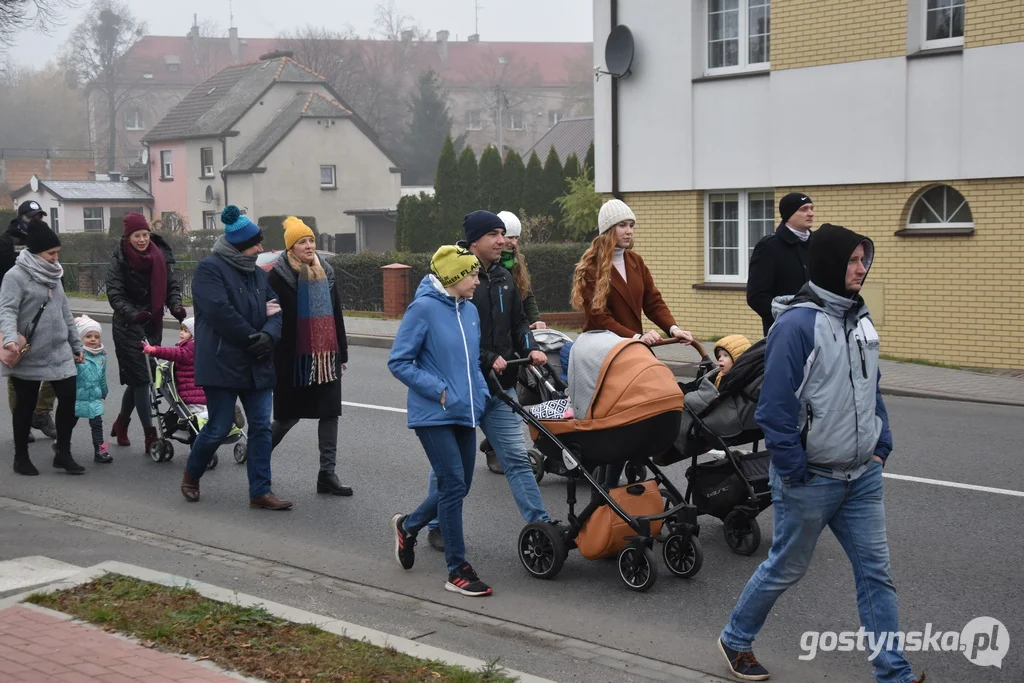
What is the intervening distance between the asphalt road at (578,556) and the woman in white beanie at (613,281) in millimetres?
1406

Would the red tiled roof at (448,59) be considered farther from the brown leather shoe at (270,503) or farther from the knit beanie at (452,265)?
the knit beanie at (452,265)

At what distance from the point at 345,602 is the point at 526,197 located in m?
31.9

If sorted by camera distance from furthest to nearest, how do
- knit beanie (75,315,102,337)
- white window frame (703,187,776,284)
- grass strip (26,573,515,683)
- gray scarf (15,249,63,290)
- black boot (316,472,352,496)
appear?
white window frame (703,187,776,284), knit beanie (75,315,102,337), gray scarf (15,249,63,290), black boot (316,472,352,496), grass strip (26,573,515,683)

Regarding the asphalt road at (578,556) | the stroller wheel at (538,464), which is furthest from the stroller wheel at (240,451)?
the stroller wheel at (538,464)

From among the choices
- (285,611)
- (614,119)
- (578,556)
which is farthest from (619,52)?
(285,611)

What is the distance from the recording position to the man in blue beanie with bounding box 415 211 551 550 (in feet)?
23.4

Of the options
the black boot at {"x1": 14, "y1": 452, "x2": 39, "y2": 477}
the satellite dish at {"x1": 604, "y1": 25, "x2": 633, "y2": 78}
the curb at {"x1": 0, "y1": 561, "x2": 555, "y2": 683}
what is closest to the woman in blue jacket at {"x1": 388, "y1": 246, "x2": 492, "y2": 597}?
the curb at {"x1": 0, "y1": 561, "x2": 555, "y2": 683}

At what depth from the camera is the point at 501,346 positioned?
25.1 ft

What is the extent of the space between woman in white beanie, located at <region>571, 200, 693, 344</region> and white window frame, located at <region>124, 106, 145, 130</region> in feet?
365

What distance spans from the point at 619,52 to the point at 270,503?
13097mm

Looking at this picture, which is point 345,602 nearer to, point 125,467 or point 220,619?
point 220,619

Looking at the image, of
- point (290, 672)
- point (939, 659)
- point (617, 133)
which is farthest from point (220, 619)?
point (617, 133)

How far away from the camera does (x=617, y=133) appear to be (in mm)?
20344

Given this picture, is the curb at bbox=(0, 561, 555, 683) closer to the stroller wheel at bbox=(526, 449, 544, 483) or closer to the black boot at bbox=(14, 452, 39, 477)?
the stroller wheel at bbox=(526, 449, 544, 483)
